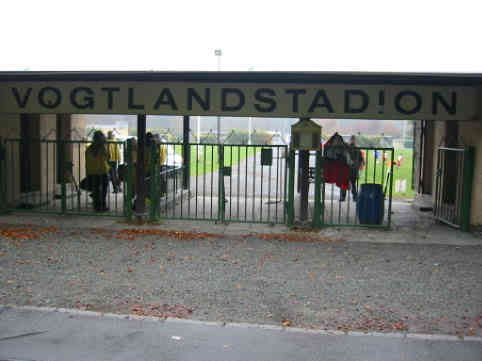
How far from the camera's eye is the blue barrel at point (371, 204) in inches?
450

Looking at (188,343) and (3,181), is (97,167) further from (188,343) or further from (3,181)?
(188,343)

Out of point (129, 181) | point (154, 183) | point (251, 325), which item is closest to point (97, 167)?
point (129, 181)

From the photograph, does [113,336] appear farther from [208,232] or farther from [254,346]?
[208,232]

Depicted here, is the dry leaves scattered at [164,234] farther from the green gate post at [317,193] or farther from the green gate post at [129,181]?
the green gate post at [317,193]

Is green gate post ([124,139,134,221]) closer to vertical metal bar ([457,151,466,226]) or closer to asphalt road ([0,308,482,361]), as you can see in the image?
asphalt road ([0,308,482,361])

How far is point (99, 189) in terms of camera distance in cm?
1257

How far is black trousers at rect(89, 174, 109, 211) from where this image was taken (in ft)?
41.2

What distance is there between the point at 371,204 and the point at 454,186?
2.23 m

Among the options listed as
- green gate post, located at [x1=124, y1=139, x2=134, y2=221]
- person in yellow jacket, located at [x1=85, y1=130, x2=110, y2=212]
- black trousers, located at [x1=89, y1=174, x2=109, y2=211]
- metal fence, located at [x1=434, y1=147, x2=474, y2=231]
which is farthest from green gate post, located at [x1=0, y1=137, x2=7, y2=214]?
metal fence, located at [x1=434, y1=147, x2=474, y2=231]

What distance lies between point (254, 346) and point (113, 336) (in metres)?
1.41

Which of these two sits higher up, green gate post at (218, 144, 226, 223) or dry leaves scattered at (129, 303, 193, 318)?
green gate post at (218, 144, 226, 223)

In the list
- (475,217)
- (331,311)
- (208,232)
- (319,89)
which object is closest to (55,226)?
(208,232)

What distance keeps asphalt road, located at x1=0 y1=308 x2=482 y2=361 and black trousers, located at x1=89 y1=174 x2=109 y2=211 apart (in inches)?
272

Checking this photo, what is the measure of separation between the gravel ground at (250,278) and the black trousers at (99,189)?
186 cm
